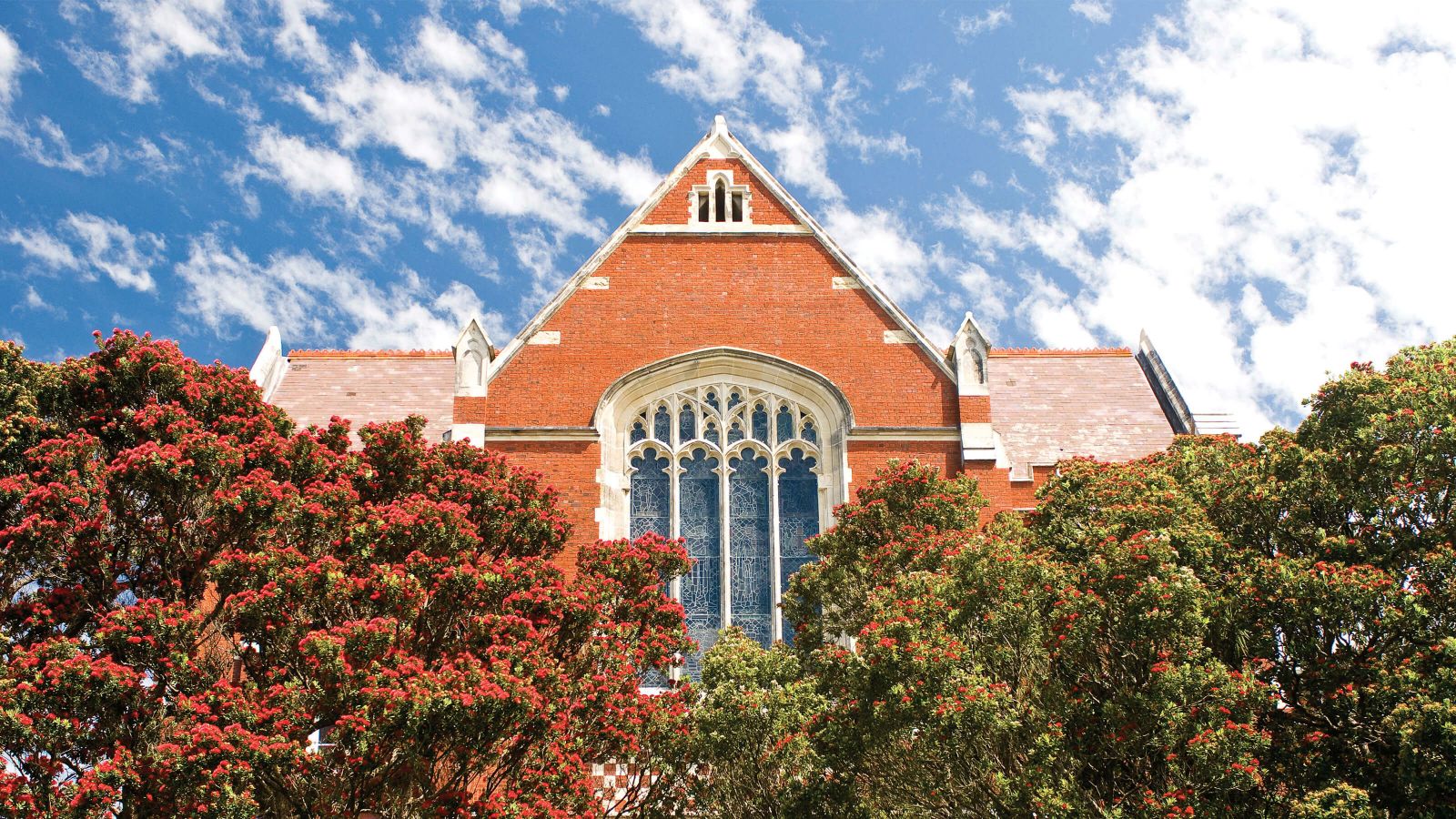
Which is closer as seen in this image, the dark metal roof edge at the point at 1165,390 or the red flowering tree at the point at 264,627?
the red flowering tree at the point at 264,627

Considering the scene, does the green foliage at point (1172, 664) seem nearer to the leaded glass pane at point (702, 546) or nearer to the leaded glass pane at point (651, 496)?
the leaded glass pane at point (702, 546)

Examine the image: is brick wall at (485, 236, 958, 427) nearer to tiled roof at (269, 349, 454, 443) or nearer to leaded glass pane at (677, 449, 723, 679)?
leaded glass pane at (677, 449, 723, 679)

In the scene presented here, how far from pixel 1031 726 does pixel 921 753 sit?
125 cm

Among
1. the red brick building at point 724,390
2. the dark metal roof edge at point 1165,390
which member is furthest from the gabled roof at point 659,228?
the dark metal roof edge at point 1165,390

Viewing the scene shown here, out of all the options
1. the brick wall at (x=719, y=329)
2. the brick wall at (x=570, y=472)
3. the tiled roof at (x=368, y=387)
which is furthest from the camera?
the tiled roof at (x=368, y=387)

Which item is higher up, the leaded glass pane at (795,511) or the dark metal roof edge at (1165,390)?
the dark metal roof edge at (1165,390)

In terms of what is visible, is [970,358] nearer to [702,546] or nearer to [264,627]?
[702,546]

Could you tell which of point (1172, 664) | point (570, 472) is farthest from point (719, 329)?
point (1172, 664)

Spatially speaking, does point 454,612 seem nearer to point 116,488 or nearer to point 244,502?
point 244,502

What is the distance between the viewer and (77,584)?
15.4 m

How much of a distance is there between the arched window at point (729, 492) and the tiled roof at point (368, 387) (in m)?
6.23

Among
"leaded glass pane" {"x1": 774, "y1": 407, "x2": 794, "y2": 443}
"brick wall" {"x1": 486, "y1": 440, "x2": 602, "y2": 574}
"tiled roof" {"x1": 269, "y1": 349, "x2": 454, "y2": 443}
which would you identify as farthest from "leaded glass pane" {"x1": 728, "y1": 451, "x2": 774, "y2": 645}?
"tiled roof" {"x1": 269, "y1": 349, "x2": 454, "y2": 443}

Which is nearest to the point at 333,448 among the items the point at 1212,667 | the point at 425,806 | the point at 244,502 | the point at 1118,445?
the point at 244,502

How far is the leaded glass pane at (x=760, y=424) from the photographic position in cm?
2455
